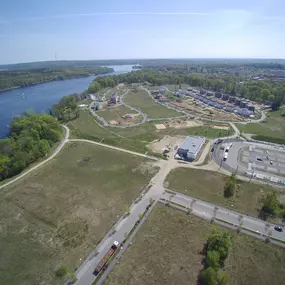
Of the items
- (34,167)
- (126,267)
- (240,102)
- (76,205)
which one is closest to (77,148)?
(34,167)

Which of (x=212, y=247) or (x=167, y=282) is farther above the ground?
(x=212, y=247)

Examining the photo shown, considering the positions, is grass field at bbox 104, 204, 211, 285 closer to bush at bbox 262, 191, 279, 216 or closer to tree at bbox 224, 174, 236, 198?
tree at bbox 224, 174, 236, 198

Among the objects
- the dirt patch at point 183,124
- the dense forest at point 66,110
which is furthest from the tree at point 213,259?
the dense forest at point 66,110

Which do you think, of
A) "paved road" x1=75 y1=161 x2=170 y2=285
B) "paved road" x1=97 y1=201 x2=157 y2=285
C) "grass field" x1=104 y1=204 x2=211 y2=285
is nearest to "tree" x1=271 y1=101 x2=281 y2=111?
"paved road" x1=75 y1=161 x2=170 y2=285

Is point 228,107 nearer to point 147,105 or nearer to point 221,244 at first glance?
point 147,105

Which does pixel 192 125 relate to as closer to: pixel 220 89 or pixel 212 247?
pixel 212 247
